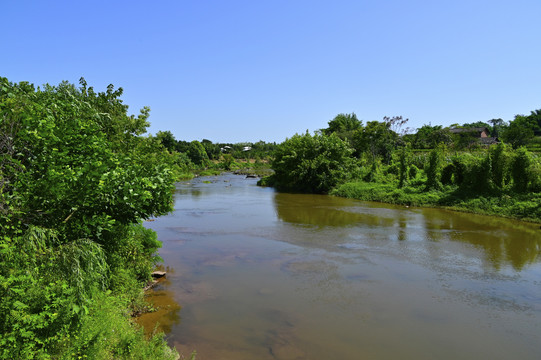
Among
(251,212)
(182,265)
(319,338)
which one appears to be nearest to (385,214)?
(251,212)

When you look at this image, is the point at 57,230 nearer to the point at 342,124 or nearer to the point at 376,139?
the point at 376,139

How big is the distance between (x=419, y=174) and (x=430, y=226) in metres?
12.9

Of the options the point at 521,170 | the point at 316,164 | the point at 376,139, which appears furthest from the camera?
the point at 376,139

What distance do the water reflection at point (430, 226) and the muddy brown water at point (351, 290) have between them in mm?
109

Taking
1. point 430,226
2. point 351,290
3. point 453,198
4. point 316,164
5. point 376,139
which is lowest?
point 351,290

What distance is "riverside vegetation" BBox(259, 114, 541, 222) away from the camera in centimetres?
2211

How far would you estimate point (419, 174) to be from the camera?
31.1 metres

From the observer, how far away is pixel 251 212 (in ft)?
78.6

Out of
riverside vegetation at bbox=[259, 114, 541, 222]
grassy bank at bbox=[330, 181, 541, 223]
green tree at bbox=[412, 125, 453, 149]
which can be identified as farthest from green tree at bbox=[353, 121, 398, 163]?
grassy bank at bbox=[330, 181, 541, 223]

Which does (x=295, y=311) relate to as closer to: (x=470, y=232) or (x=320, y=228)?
(x=320, y=228)

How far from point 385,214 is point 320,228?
6.24 m

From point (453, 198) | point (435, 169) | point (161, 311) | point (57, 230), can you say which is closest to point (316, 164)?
point (435, 169)

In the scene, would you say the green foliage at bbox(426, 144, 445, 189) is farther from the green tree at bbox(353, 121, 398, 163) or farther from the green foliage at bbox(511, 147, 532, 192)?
the green tree at bbox(353, 121, 398, 163)

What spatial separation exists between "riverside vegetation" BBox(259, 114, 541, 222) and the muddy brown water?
12.8ft
